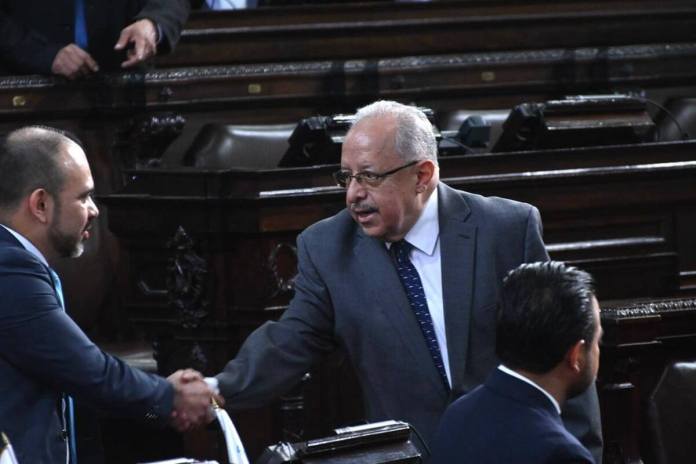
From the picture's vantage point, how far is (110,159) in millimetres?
5352

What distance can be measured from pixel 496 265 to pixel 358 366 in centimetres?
36

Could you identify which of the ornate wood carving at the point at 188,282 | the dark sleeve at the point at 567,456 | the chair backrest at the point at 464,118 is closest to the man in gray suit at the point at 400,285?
the dark sleeve at the point at 567,456

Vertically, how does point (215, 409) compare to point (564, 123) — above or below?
below

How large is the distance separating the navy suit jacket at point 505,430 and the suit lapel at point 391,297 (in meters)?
0.63

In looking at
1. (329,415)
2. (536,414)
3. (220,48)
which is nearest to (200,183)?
(329,415)

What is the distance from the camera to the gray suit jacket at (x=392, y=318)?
3.08 meters

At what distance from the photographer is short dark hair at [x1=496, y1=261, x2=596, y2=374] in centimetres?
238

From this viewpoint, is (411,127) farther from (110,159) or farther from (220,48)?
(220,48)

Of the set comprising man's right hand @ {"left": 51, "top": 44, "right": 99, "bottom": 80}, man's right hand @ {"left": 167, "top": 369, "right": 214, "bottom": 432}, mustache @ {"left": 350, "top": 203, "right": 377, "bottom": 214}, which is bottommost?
man's right hand @ {"left": 167, "top": 369, "right": 214, "bottom": 432}

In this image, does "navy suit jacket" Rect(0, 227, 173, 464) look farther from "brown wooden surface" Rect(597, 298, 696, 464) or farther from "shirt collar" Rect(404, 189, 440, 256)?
"brown wooden surface" Rect(597, 298, 696, 464)

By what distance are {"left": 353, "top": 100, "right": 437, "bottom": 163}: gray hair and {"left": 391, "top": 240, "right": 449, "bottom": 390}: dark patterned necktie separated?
0.66ft

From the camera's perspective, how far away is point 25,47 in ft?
17.0

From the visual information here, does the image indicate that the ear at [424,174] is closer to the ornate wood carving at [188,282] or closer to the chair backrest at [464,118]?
the ornate wood carving at [188,282]

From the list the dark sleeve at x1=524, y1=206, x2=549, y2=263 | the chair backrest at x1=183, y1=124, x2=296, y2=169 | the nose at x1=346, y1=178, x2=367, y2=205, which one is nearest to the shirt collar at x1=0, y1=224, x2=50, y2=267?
the nose at x1=346, y1=178, x2=367, y2=205
